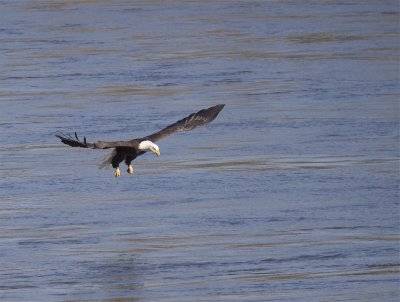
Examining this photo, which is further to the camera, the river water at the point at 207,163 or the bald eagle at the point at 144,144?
the bald eagle at the point at 144,144

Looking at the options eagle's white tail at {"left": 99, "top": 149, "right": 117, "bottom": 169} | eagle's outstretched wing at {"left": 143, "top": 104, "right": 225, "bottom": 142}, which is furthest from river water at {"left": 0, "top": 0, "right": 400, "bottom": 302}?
eagle's outstretched wing at {"left": 143, "top": 104, "right": 225, "bottom": 142}

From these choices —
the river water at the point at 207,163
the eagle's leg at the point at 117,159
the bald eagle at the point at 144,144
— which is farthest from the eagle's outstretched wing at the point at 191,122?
the river water at the point at 207,163

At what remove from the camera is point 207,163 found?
1237cm

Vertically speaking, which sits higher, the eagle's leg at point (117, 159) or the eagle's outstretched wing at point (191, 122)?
the eagle's outstretched wing at point (191, 122)

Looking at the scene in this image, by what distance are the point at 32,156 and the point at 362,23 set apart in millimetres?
8367

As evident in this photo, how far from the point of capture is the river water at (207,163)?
9.38 meters

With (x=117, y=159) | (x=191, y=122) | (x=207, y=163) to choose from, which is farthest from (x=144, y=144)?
(x=207, y=163)

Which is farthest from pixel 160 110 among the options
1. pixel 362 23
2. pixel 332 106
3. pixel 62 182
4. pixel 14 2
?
pixel 14 2

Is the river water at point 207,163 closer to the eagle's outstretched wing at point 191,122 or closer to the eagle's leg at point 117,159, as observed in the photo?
the eagle's leg at point 117,159

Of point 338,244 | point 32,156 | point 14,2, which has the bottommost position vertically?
point 338,244

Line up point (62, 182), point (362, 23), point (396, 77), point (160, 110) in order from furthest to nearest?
point (362, 23) < point (396, 77) < point (160, 110) < point (62, 182)

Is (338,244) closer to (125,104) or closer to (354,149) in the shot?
(354,149)

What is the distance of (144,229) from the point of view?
1042cm

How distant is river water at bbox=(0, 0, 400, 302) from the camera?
9.38 meters
